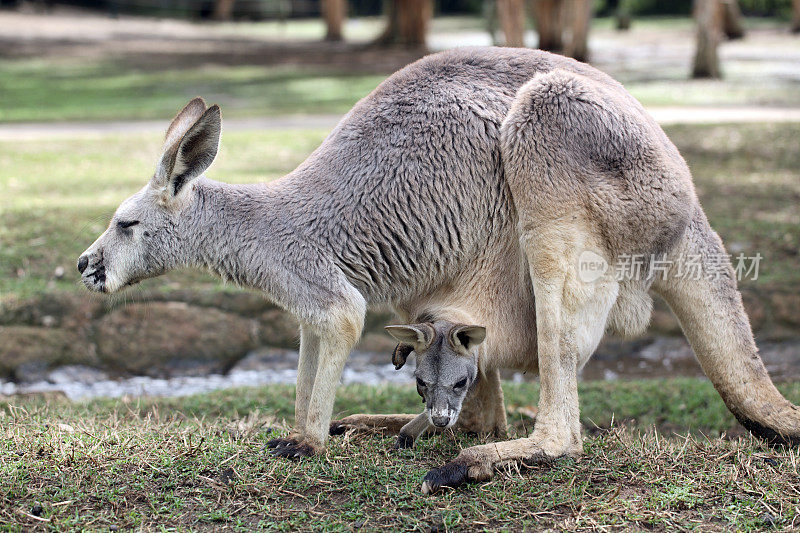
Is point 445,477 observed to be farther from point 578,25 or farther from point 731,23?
point 731,23

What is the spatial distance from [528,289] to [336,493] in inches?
48.7

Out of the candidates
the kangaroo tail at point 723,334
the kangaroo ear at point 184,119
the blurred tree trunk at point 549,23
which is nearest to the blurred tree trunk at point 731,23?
the blurred tree trunk at point 549,23

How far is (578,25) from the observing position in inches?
733

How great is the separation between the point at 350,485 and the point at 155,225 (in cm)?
141

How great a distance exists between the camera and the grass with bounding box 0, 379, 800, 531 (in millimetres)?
3359

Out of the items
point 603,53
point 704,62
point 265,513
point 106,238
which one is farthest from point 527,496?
point 603,53

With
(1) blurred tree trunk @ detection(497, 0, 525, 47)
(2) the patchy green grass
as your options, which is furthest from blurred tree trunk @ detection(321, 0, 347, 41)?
(1) blurred tree trunk @ detection(497, 0, 525, 47)

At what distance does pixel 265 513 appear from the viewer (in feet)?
11.2

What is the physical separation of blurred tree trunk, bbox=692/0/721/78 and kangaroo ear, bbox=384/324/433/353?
45.0 feet

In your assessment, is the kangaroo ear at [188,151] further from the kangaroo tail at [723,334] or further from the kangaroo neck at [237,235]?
the kangaroo tail at [723,334]

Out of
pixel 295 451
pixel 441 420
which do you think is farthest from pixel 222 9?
pixel 441 420

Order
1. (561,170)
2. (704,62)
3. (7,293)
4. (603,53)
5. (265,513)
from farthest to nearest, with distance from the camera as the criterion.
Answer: (603,53), (704,62), (7,293), (561,170), (265,513)

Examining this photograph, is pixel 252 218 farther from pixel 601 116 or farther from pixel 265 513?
pixel 601 116

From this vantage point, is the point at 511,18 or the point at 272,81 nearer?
the point at 511,18
